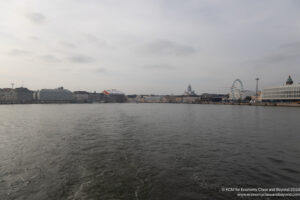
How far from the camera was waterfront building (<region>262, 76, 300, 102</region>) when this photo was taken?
12856 centimetres

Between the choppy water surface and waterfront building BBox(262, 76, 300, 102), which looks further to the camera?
waterfront building BBox(262, 76, 300, 102)

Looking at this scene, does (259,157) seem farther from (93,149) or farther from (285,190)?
(93,149)

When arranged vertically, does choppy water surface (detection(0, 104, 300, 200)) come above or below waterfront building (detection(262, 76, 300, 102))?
below

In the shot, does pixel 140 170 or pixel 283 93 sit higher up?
pixel 283 93

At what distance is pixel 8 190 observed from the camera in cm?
847

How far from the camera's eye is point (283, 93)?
13712 centimetres

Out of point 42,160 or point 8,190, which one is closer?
point 8,190

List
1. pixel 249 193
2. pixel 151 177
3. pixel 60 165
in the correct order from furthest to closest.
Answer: pixel 60 165, pixel 151 177, pixel 249 193

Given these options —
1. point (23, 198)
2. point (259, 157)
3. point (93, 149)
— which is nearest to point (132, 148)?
point (93, 149)

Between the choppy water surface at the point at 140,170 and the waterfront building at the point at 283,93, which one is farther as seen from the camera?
the waterfront building at the point at 283,93

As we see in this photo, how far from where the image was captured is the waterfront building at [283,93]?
12856 cm

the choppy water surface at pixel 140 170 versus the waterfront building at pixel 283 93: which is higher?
the waterfront building at pixel 283 93

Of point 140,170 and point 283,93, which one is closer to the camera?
point 140,170

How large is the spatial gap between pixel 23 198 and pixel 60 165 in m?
4.21
